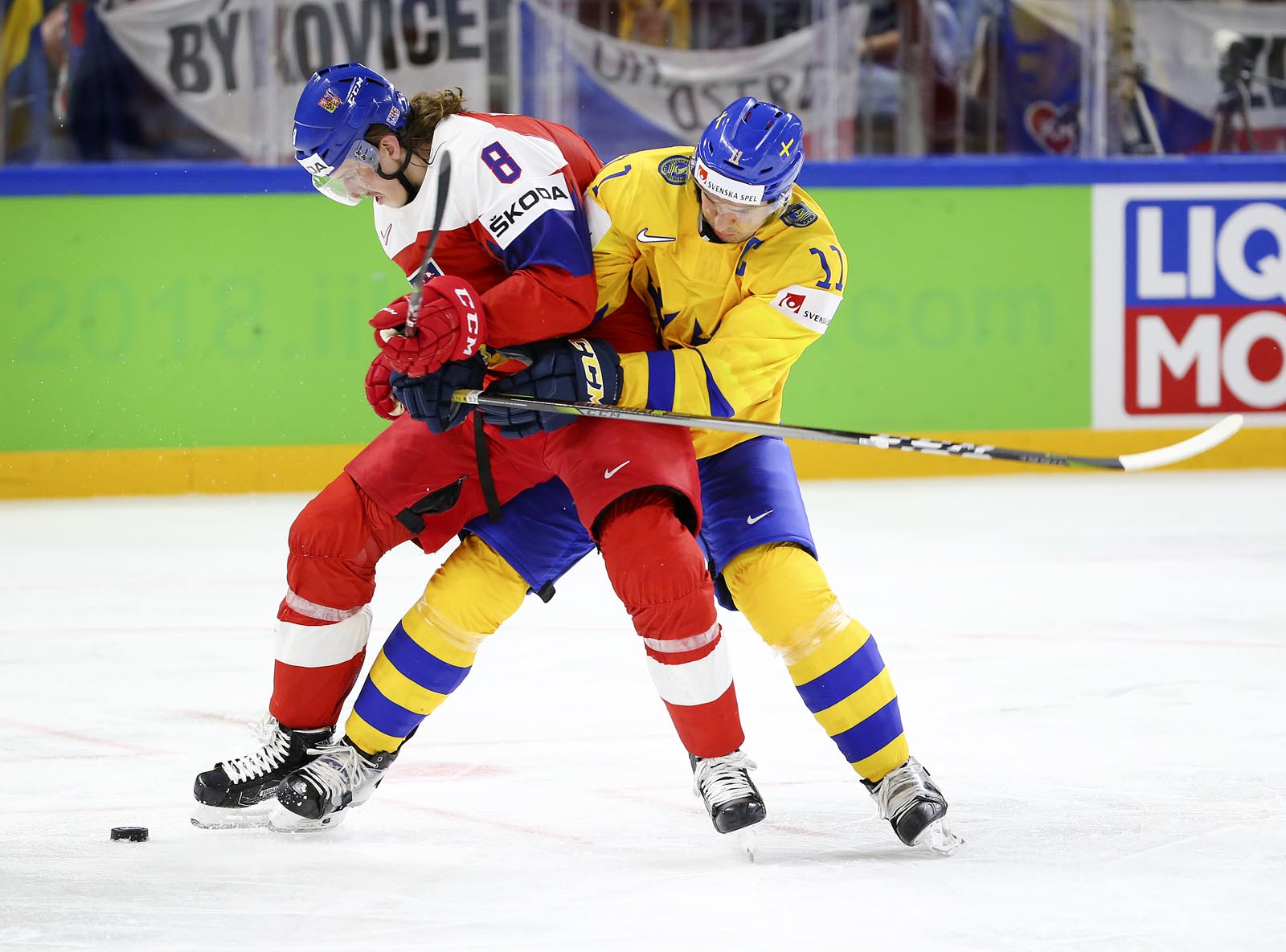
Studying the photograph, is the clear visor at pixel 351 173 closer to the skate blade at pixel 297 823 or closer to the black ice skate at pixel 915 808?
the skate blade at pixel 297 823

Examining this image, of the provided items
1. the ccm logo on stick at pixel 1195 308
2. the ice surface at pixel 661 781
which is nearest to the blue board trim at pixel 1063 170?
the ccm logo on stick at pixel 1195 308

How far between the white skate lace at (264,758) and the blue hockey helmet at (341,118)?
888 mm

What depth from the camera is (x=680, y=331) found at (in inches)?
116

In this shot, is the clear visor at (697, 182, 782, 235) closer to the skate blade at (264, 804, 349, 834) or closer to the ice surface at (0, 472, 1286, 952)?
the ice surface at (0, 472, 1286, 952)

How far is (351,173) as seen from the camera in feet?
9.48

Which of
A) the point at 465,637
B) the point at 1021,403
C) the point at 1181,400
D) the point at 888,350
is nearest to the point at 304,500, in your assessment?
the point at 888,350

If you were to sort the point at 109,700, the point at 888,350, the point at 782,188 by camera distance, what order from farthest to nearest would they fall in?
the point at 888,350
the point at 109,700
the point at 782,188

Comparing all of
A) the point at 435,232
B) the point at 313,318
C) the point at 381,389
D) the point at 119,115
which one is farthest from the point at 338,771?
the point at 119,115

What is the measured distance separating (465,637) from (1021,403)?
5.81 metres

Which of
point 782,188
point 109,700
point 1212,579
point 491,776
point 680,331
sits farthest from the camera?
point 1212,579

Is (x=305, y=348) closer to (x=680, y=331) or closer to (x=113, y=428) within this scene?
(x=113, y=428)

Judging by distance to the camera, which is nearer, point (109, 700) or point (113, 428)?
point (109, 700)

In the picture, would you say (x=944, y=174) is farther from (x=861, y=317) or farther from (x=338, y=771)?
(x=338, y=771)

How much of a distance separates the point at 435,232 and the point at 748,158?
1.56ft
